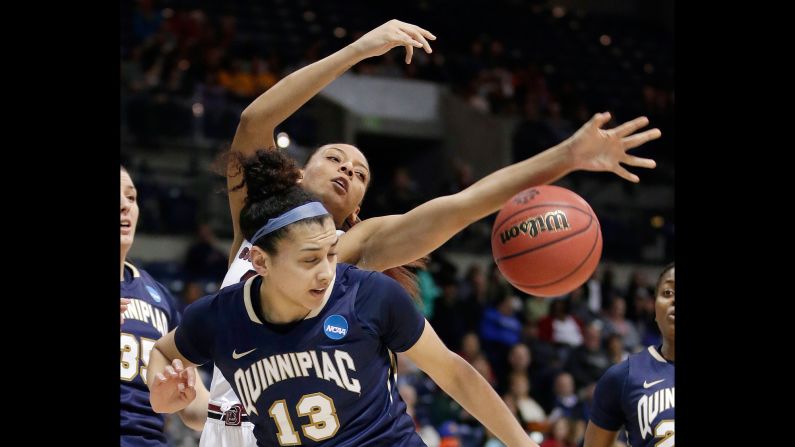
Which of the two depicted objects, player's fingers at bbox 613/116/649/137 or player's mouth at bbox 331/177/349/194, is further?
player's mouth at bbox 331/177/349/194

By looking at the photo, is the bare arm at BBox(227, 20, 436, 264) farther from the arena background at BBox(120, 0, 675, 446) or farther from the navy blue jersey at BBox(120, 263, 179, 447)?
the arena background at BBox(120, 0, 675, 446)

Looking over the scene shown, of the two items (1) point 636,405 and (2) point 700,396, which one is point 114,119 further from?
(1) point 636,405

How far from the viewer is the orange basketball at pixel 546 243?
361 centimetres

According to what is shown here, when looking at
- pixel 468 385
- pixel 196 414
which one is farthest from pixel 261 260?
pixel 196 414

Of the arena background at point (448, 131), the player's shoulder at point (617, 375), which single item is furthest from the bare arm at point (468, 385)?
the arena background at point (448, 131)

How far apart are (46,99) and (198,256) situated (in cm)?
829

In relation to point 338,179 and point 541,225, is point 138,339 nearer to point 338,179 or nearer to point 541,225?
point 338,179

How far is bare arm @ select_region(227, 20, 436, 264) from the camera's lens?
139 inches

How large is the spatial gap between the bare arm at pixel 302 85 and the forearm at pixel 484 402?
103 centimetres

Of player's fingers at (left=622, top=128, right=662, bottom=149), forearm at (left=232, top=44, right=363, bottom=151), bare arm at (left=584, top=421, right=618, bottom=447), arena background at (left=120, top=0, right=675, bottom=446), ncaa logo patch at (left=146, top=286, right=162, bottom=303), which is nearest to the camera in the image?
player's fingers at (left=622, top=128, right=662, bottom=149)

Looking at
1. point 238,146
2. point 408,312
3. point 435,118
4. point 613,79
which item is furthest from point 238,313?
point 613,79

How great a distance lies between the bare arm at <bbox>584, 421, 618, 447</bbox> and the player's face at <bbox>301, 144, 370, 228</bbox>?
4.46 feet

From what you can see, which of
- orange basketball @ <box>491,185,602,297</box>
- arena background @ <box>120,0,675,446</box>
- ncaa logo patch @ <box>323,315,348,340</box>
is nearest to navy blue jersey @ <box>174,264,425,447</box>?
ncaa logo patch @ <box>323,315,348,340</box>

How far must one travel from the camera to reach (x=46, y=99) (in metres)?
1.82
